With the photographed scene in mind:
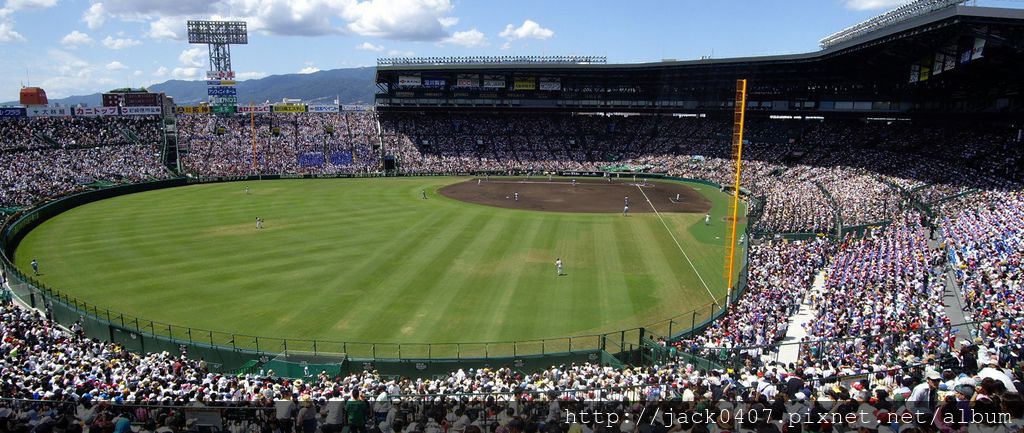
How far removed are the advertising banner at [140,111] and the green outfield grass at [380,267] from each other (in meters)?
33.9

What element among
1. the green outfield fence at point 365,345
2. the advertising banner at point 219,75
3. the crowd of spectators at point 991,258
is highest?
the advertising banner at point 219,75

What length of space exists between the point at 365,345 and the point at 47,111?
74.7m

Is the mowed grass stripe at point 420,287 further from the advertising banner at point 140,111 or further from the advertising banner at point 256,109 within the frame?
the advertising banner at point 256,109

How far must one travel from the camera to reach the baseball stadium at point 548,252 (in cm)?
1209

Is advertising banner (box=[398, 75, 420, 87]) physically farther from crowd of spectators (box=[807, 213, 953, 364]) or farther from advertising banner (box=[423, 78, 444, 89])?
crowd of spectators (box=[807, 213, 953, 364])

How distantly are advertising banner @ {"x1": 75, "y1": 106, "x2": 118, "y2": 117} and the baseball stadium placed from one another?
718 millimetres

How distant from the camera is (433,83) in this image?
91625 millimetres

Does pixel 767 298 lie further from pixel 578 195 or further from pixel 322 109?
pixel 322 109

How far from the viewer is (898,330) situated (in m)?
17.4

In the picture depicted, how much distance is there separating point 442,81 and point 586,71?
21.9 meters

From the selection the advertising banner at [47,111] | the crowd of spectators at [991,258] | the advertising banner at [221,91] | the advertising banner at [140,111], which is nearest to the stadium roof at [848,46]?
the crowd of spectators at [991,258]

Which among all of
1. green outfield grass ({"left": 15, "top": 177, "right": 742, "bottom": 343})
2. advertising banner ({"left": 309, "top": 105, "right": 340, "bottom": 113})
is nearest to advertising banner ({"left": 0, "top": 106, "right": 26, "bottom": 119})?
green outfield grass ({"left": 15, "top": 177, "right": 742, "bottom": 343})

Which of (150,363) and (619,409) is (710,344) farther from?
(150,363)

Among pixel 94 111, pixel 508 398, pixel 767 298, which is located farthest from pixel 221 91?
pixel 508 398
